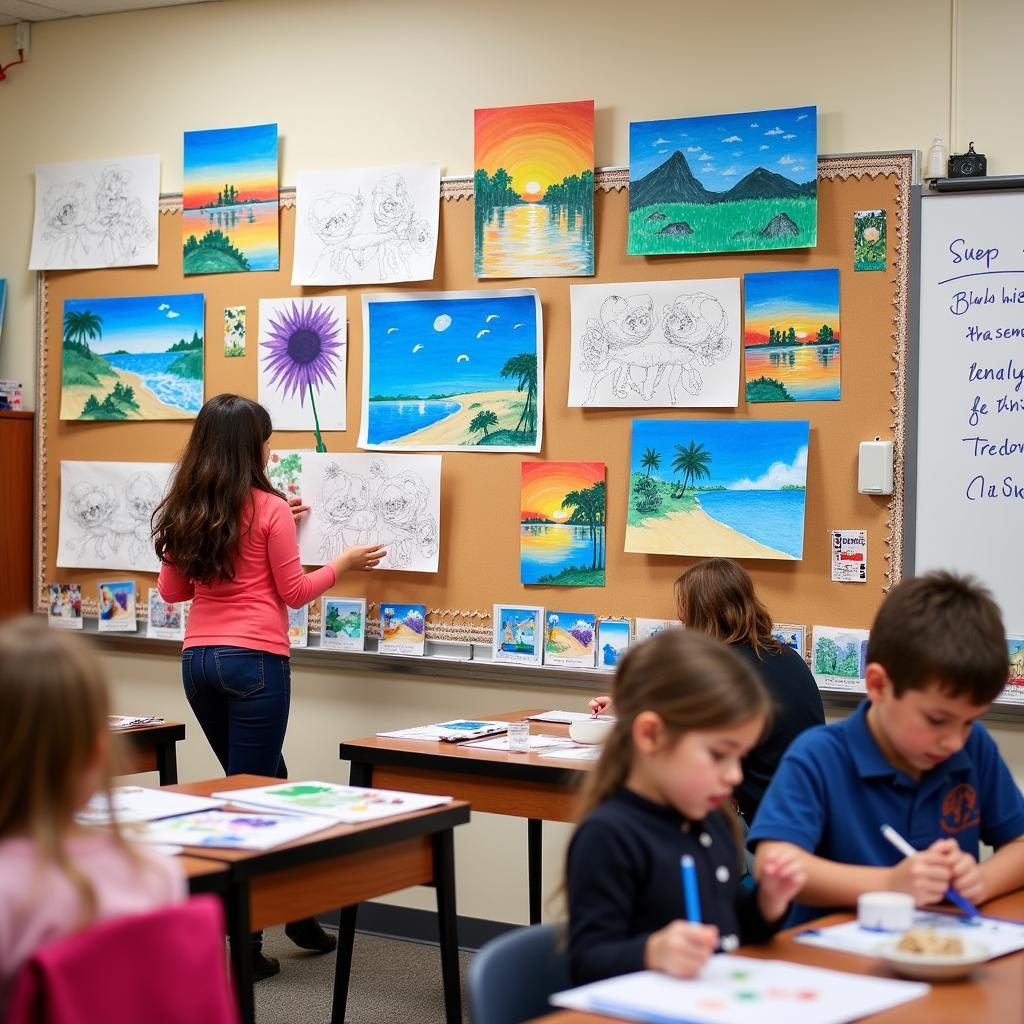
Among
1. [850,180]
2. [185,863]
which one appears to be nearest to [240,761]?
[185,863]

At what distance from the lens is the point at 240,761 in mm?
3713

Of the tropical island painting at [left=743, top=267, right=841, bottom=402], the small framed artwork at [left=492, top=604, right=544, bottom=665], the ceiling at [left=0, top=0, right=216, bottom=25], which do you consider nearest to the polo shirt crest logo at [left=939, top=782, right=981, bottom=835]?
the tropical island painting at [left=743, top=267, right=841, bottom=402]

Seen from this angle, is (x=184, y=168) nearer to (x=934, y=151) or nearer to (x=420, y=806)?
(x=934, y=151)

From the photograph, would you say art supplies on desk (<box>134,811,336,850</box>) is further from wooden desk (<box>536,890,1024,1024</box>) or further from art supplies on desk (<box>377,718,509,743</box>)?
Answer: art supplies on desk (<box>377,718,509,743</box>)

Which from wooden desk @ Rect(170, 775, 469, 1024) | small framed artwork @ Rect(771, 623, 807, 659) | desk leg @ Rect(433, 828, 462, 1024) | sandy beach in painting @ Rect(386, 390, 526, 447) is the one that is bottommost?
desk leg @ Rect(433, 828, 462, 1024)

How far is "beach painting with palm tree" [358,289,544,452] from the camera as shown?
160 inches

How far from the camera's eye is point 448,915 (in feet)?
8.57

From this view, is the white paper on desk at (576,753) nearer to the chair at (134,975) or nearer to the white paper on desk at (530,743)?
the white paper on desk at (530,743)

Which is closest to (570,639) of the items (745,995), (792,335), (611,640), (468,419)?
(611,640)

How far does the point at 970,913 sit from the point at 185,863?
1.12m

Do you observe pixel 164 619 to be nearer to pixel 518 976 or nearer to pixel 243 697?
pixel 243 697

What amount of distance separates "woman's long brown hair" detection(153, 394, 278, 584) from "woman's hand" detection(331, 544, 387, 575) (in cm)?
44

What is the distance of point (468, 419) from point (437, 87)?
1052mm

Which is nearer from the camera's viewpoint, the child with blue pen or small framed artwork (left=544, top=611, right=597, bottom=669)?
the child with blue pen
